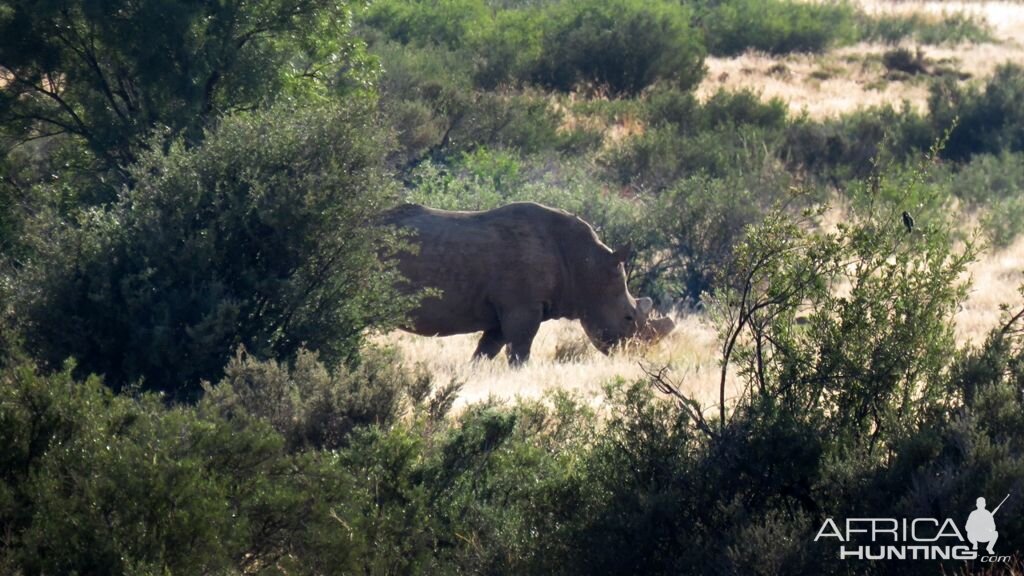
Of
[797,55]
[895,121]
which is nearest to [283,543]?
[895,121]

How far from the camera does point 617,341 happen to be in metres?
12.7

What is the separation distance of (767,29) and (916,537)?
118ft

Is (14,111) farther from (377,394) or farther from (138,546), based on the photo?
(138,546)

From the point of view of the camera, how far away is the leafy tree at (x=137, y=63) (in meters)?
12.0

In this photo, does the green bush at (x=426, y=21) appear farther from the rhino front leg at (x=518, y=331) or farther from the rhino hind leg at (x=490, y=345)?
the rhino front leg at (x=518, y=331)

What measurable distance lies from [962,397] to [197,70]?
8162mm

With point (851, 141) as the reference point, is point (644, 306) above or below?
above

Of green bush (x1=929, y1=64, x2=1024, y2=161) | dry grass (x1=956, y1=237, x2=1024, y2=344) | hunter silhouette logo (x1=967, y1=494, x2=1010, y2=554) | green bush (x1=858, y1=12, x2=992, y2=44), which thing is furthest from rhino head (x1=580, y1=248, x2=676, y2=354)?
green bush (x1=858, y1=12, x2=992, y2=44)

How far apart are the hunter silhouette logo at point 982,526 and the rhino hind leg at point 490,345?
759cm

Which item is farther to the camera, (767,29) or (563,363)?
(767,29)

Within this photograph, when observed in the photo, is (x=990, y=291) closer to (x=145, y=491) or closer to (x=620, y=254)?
(x=620, y=254)

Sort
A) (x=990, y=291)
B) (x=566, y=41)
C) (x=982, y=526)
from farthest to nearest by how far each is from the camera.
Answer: (x=566, y=41) < (x=990, y=291) < (x=982, y=526)

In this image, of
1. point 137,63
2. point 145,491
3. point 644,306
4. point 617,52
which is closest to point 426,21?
point 617,52

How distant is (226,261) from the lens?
8.68 meters
